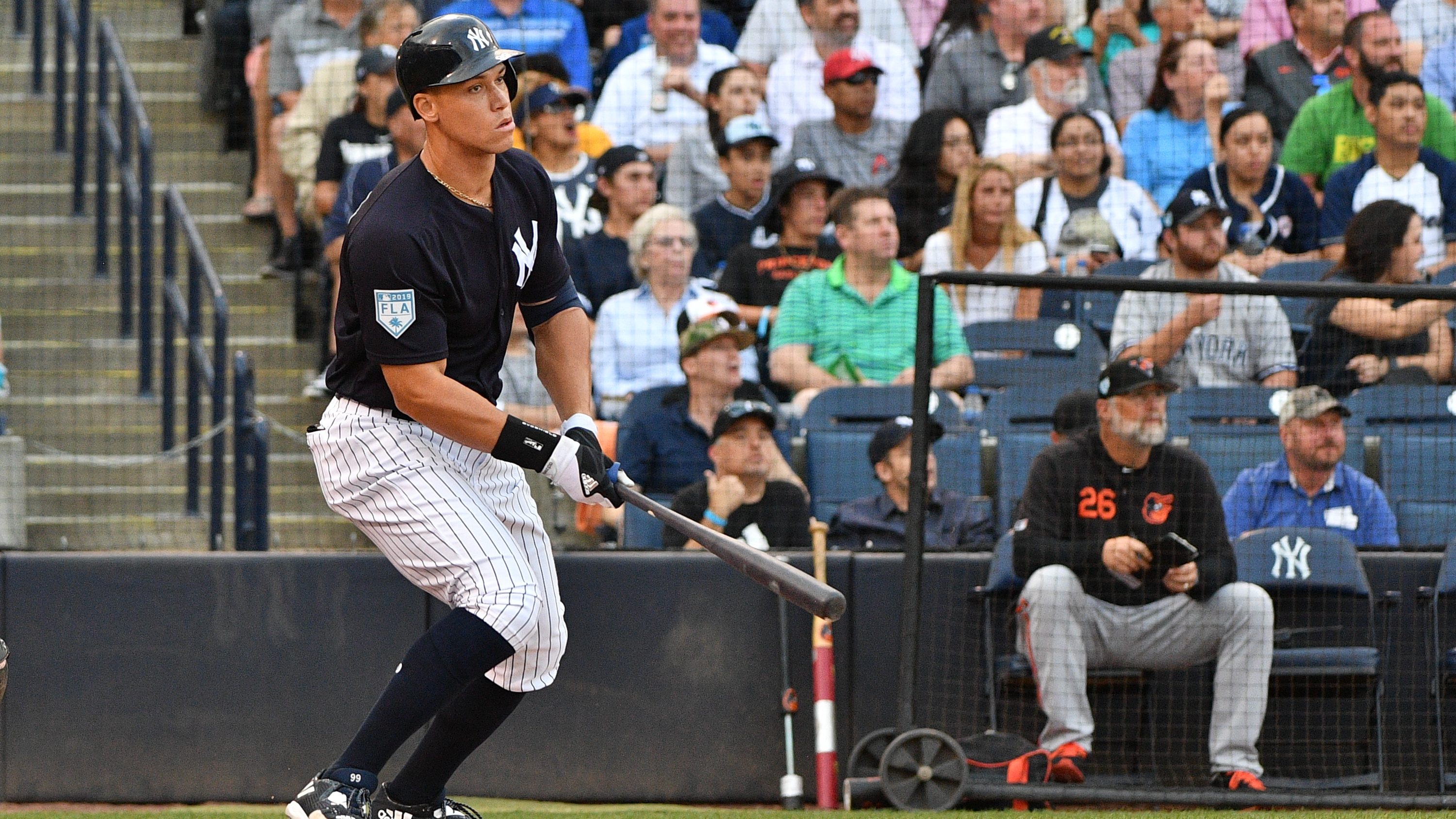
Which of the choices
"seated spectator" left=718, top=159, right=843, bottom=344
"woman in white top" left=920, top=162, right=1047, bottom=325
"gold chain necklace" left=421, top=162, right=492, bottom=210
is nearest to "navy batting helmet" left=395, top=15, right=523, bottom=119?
"gold chain necklace" left=421, top=162, right=492, bottom=210

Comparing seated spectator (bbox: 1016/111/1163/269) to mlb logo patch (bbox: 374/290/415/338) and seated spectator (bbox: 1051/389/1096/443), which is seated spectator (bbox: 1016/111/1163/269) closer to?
seated spectator (bbox: 1051/389/1096/443)

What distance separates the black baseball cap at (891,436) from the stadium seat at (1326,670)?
1202 mm

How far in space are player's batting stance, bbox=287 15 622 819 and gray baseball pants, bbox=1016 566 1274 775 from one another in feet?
6.44

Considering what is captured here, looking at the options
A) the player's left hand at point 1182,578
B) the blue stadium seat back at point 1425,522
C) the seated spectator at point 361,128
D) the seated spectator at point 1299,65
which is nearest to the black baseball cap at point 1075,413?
the player's left hand at point 1182,578

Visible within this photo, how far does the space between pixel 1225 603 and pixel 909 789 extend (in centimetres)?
113

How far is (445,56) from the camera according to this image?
375 centimetres

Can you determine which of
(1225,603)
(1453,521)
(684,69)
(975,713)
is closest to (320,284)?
(684,69)

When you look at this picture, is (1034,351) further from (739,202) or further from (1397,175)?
(1397,175)

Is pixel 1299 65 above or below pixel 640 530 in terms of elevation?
above

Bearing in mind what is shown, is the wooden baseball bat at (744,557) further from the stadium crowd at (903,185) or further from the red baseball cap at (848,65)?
the red baseball cap at (848,65)

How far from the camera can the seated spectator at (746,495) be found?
5938 millimetres

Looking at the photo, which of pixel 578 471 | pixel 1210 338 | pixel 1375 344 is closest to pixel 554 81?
pixel 1210 338

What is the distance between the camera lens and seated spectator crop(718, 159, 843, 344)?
24.4 ft

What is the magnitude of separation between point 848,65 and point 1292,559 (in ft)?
11.8
